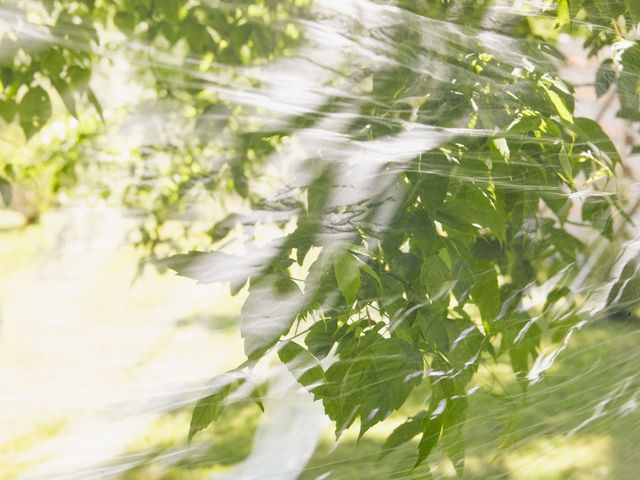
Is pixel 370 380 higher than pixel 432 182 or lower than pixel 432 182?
lower

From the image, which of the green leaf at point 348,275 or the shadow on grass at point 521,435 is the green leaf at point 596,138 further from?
the green leaf at point 348,275

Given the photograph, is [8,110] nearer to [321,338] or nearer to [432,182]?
[321,338]

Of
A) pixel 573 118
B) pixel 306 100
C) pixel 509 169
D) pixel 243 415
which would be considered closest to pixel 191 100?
pixel 306 100

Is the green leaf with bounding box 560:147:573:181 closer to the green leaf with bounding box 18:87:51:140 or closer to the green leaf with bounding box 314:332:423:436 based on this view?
the green leaf with bounding box 314:332:423:436

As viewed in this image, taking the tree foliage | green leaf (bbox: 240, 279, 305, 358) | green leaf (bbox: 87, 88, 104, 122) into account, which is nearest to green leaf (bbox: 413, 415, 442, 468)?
the tree foliage

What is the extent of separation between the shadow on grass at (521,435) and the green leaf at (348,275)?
212 millimetres

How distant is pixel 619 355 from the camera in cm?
148

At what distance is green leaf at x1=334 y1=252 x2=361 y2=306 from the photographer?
1066 millimetres

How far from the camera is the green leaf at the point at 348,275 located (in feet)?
3.50

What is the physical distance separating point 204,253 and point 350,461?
0.39 meters

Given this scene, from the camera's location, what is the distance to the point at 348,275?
1072mm

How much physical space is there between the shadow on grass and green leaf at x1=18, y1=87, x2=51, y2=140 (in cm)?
42

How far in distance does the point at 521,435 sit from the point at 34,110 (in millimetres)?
978

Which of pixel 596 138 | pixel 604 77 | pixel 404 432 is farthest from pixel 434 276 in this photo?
pixel 604 77
